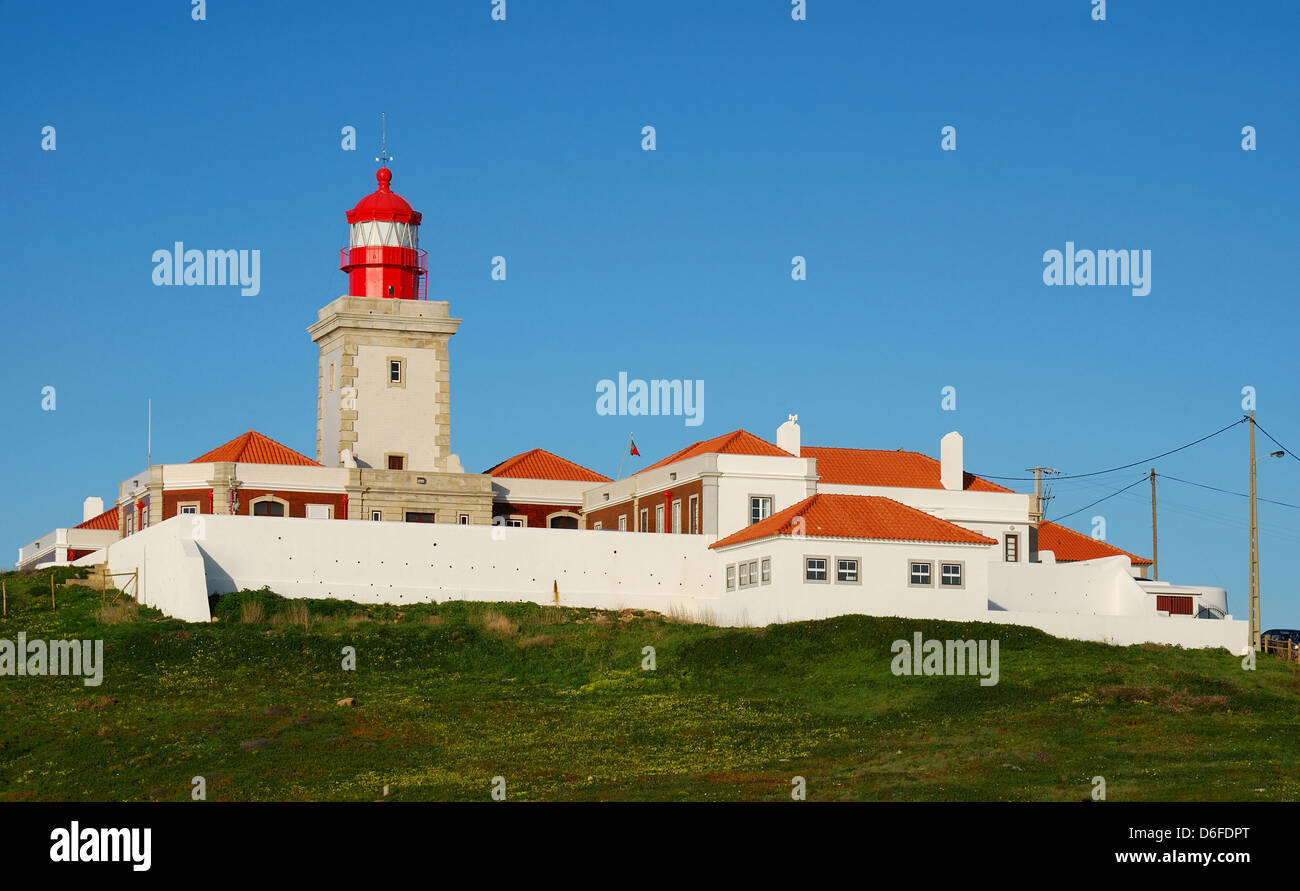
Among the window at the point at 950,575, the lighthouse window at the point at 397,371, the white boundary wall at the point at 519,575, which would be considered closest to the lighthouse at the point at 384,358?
the lighthouse window at the point at 397,371

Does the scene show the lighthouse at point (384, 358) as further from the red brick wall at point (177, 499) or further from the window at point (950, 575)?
the window at point (950, 575)

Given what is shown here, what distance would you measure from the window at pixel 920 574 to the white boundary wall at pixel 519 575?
339 millimetres

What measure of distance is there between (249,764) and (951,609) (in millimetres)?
24678

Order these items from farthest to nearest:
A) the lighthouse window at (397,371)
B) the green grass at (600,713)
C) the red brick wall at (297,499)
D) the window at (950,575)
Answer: the lighthouse window at (397,371) < the red brick wall at (297,499) < the window at (950,575) < the green grass at (600,713)

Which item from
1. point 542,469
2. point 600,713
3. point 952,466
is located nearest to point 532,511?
point 542,469

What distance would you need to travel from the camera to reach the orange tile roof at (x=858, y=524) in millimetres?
56938

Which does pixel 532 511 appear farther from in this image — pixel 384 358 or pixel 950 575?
pixel 950 575

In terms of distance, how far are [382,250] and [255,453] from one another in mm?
9726

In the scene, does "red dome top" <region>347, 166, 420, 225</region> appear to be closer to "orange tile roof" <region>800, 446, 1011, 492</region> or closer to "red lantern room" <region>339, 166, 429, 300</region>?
"red lantern room" <region>339, 166, 429, 300</region>

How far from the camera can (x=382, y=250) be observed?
238 feet

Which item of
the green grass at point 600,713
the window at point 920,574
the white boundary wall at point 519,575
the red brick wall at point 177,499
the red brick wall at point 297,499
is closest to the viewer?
the green grass at point 600,713

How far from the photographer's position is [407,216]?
72438mm
